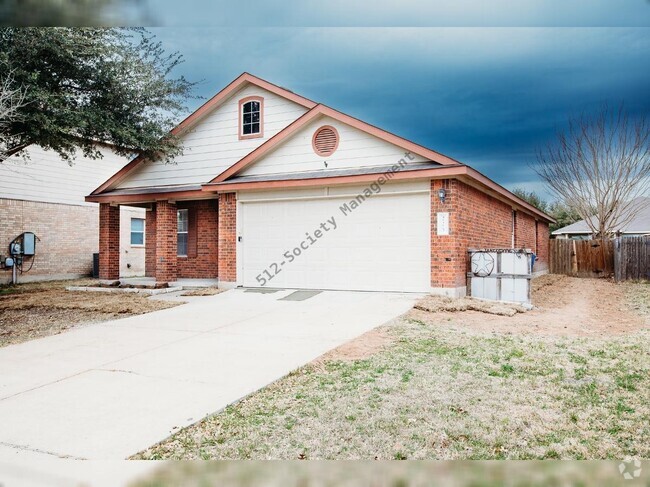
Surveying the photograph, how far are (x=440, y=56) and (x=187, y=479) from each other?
296 cm

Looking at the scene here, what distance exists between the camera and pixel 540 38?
268cm

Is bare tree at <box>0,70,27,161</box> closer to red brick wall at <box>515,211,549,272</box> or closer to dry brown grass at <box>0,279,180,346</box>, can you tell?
dry brown grass at <box>0,279,180,346</box>

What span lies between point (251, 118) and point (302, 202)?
3648 millimetres

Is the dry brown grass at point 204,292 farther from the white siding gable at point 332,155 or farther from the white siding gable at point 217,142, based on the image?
the white siding gable at point 217,142

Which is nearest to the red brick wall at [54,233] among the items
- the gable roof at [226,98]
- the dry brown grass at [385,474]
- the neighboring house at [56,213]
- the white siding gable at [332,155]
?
the neighboring house at [56,213]

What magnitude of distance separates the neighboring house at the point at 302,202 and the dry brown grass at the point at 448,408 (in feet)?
16.2

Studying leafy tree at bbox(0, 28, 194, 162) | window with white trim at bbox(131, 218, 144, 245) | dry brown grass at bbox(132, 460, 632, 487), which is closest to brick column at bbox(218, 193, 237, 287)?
leafy tree at bbox(0, 28, 194, 162)

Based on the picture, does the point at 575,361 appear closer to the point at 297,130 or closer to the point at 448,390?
→ the point at 448,390

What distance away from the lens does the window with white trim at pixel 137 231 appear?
21906mm

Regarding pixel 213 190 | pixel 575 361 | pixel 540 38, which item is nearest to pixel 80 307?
pixel 213 190

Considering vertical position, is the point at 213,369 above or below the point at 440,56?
below

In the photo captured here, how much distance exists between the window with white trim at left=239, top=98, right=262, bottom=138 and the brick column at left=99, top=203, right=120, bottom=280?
5174mm

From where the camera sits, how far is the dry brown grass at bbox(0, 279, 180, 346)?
8529 mm

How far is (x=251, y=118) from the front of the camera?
14.7 m
